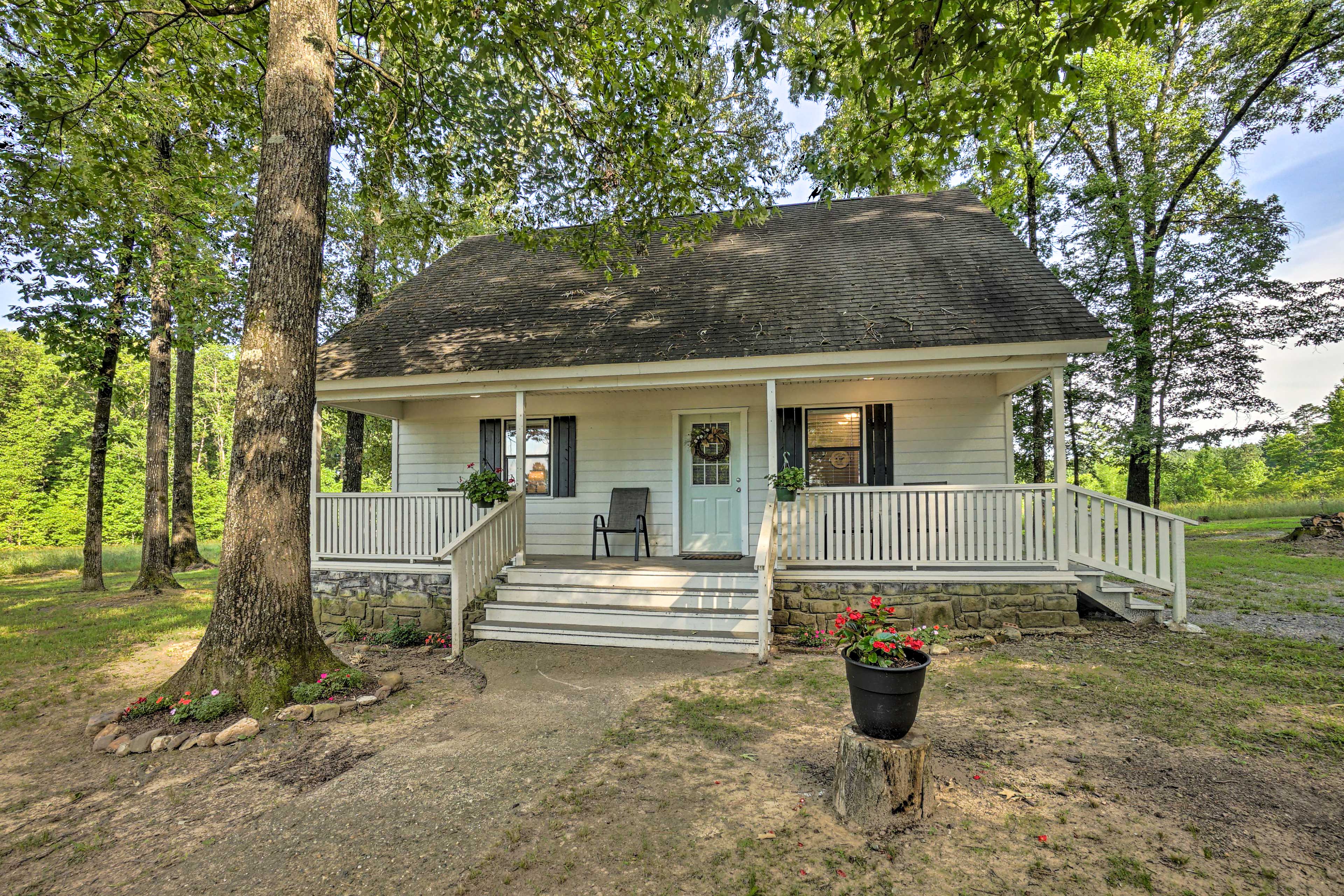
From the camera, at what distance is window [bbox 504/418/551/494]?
842 cm

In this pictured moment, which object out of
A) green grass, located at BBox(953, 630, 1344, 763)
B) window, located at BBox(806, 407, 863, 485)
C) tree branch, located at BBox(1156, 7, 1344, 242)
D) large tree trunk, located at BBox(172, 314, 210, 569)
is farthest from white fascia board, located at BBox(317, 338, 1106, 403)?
tree branch, located at BBox(1156, 7, 1344, 242)

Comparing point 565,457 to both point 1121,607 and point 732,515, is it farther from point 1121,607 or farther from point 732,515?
point 1121,607

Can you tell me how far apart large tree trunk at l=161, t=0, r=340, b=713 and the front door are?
457 cm

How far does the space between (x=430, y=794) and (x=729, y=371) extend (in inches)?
185

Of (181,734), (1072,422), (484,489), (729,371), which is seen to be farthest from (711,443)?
(1072,422)

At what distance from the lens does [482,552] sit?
634 cm

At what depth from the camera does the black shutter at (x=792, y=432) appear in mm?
7637

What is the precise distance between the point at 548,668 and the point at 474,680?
0.64m

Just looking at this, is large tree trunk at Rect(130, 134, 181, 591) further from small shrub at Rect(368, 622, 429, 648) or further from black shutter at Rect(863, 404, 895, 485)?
black shutter at Rect(863, 404, 895, 485)

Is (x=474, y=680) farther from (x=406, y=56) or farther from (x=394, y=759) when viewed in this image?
(x=406, y=56)

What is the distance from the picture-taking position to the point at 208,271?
31.2ft

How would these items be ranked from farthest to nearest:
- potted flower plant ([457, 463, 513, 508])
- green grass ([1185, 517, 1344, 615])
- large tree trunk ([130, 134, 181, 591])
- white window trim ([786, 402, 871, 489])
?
large tree trunk ([130, 134, 181, 591])
white window trim ([786, 402, 871, 489])
green grass ([1185, 517, 1344, 615])
potted flower plant ([457, 463, 513, 508])

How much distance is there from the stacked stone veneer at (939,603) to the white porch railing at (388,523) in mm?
3855

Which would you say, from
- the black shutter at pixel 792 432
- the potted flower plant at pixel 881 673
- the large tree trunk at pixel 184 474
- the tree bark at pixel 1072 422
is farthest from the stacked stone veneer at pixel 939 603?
the large tree trunk at pixel 184 474
